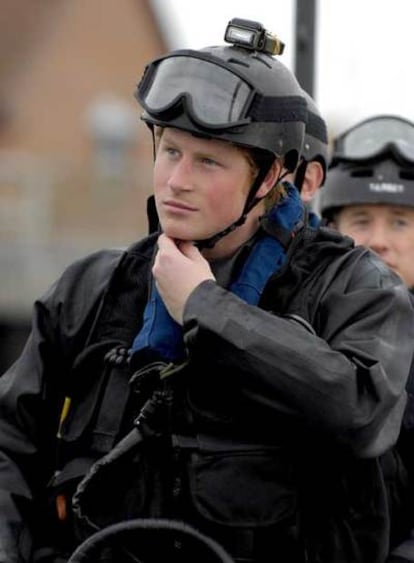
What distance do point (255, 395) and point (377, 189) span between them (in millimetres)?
2135

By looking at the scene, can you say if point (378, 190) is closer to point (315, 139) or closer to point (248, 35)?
point (315, 139)

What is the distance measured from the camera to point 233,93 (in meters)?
4.93

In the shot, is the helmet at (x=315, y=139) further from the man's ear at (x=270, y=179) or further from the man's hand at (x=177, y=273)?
the man's hand at (x=177, y=273)

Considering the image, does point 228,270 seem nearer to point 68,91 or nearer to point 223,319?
point 223,319

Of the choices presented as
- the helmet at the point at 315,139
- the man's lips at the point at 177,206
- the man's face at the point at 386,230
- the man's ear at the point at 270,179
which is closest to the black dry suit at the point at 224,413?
the man's ear at the point at 270,179

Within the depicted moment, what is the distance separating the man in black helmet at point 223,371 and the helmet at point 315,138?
1114 mm

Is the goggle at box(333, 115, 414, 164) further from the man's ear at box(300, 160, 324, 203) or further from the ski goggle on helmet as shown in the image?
the ski goggle on helmet

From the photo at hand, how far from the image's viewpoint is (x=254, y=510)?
4855 mm

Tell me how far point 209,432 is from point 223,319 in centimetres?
33

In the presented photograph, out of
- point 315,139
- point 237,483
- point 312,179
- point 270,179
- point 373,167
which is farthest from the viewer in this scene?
point 373,167

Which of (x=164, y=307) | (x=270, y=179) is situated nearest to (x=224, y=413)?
(x=164, y=307)

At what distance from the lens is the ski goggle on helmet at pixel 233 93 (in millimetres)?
4895

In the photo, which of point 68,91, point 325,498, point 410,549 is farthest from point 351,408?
point 68,91

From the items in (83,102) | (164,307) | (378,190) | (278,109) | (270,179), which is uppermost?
(278,109)
